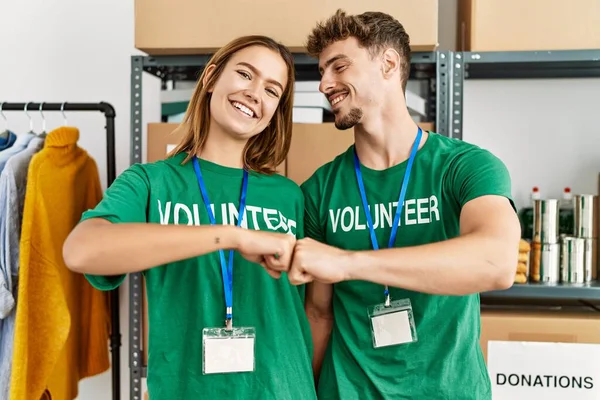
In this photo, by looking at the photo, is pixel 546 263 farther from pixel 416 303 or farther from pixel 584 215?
pixel 416 303

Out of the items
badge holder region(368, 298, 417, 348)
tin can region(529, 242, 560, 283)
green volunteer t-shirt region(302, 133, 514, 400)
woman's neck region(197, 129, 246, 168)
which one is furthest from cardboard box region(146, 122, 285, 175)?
tin can region(529, 242, 560, 283)

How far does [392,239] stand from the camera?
1.29m

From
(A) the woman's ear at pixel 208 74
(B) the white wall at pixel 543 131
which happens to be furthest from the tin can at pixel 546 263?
(A) the woman's ear at pixel 208 74

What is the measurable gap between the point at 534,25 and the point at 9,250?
1.83m

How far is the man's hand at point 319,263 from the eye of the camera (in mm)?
1051

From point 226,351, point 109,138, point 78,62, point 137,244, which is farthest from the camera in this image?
point 78,62

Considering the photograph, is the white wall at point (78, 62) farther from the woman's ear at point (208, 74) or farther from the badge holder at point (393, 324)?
the badge holder at point (393, 324)

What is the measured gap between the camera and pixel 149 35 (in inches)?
69.6

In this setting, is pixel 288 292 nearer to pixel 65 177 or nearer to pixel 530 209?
pixel 65 177

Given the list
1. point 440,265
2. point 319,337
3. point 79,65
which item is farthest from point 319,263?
point 79,65

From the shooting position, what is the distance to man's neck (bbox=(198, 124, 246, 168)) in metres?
1.37

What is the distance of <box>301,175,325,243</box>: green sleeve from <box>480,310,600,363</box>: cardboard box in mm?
719

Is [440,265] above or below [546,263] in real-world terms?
above

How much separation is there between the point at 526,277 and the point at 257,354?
1061 mm
